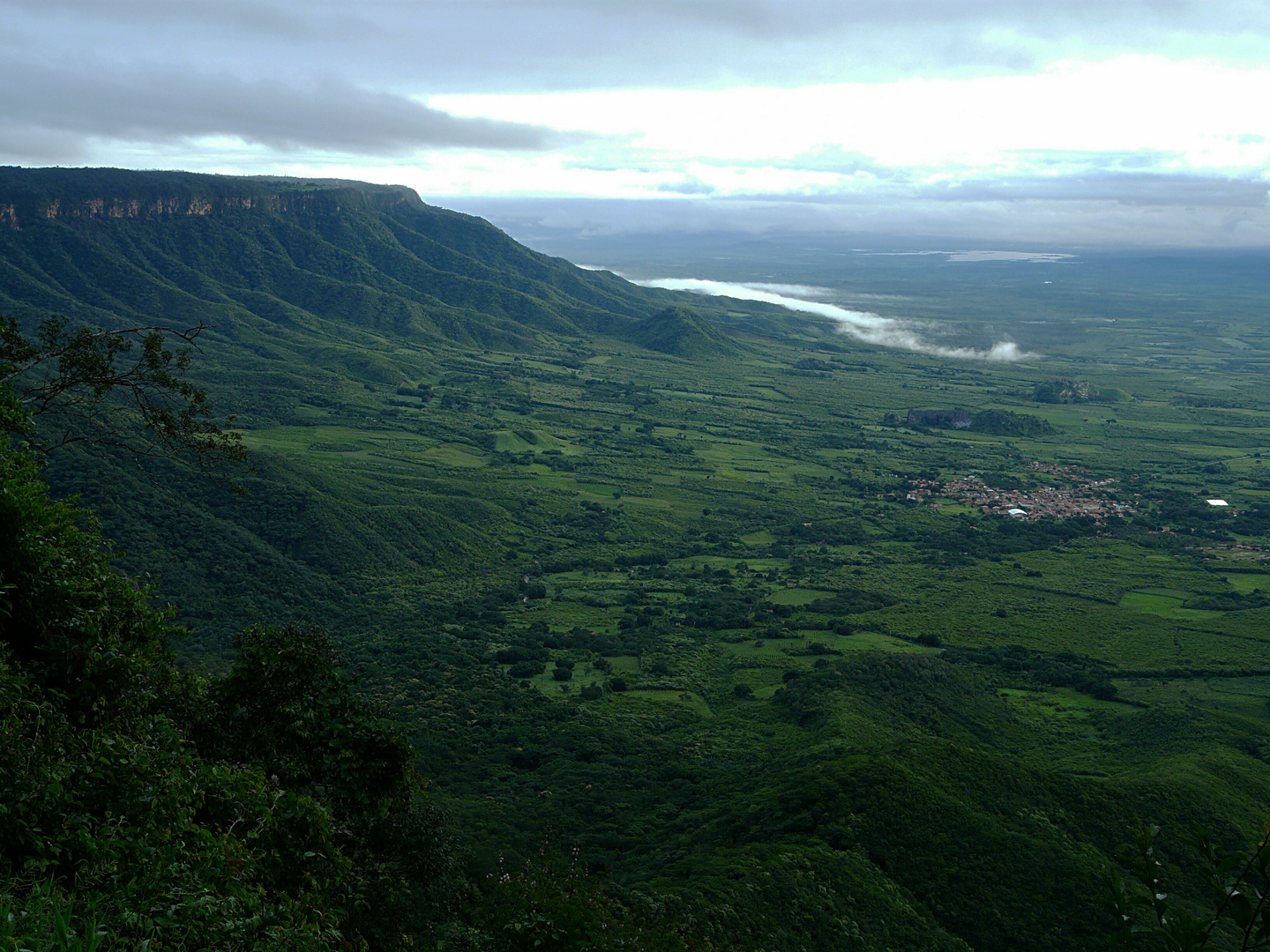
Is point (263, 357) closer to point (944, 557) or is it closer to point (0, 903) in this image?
point (944, 557)

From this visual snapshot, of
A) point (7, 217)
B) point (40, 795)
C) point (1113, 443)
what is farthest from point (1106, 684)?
point (7, 217)

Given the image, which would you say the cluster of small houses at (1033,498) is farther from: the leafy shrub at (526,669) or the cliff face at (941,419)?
the leafy shrub at (526,669)

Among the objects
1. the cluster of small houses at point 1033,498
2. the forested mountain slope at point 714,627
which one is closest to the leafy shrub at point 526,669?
the forested mountain slope at point 714,627

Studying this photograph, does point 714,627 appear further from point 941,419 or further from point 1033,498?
point 941,419

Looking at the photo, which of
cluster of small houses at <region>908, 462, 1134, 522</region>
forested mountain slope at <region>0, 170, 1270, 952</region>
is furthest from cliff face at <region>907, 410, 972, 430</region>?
cluster of small houses at <region>908, 462, 1134, 522</region>

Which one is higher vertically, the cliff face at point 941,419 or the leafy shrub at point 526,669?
the cliff face at point 941,419

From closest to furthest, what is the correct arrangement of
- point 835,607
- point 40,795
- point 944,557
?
1. point 40,795
2. point 835,607
3. point 944,557

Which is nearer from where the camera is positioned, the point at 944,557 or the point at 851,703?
the point at 851,703
